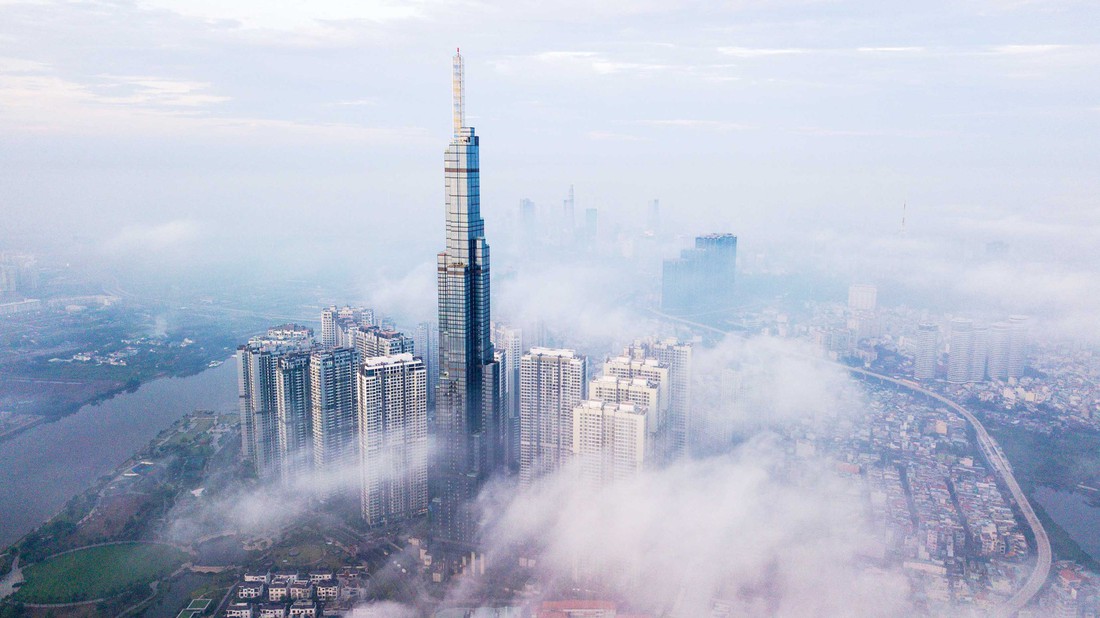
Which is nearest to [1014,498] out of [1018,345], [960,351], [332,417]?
[1018,345]

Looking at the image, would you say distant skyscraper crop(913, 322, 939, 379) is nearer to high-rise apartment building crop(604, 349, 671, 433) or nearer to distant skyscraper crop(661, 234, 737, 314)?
Result: distant skyscraper crop(661, 234, 737, 314)

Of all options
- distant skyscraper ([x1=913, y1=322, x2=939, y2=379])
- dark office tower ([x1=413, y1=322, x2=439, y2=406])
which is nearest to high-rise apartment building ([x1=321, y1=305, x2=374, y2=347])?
dark office tower ([x1=413, y1=322, x2=439, y2=406])

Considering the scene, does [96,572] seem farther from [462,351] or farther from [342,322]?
[342,322]

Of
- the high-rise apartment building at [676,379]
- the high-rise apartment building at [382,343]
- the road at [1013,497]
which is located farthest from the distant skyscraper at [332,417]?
the road at [1013,497]

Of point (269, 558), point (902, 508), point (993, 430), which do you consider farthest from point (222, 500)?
point (993, 430)

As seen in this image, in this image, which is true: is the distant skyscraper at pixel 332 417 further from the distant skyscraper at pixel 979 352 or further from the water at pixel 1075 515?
the distant skyscraper at pixel 979 352
